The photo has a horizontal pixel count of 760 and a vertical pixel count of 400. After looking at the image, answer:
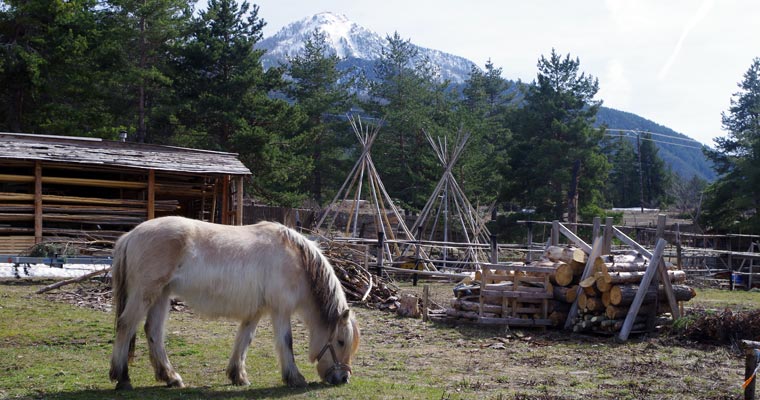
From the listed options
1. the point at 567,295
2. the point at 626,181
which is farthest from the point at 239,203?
the point at 626,181

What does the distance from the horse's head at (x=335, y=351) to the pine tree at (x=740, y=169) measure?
2807 cm

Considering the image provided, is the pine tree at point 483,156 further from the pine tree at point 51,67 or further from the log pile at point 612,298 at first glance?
the log pile at point 612,298

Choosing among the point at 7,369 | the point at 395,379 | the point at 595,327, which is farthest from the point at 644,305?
the point at 7,369

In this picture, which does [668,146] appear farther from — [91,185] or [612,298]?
[612,298]

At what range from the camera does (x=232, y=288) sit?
626cm

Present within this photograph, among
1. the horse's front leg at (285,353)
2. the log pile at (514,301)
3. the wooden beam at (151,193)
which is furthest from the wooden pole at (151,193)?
the horse's front leg at (285,353)

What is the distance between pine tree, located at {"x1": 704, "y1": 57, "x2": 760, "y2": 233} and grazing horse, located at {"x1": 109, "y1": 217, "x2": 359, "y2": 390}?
A: 2824 centimetres

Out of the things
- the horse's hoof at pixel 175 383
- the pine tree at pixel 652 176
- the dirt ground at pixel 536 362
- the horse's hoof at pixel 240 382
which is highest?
the pine tree at pixel 652 176

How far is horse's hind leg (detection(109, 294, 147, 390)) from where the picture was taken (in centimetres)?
601

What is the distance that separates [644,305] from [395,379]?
5635 millimetres

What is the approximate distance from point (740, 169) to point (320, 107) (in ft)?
68.9

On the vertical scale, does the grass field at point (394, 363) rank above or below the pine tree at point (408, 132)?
below

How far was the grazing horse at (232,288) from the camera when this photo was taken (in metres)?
6.11

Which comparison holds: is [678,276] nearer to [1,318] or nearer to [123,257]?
[123,257]
